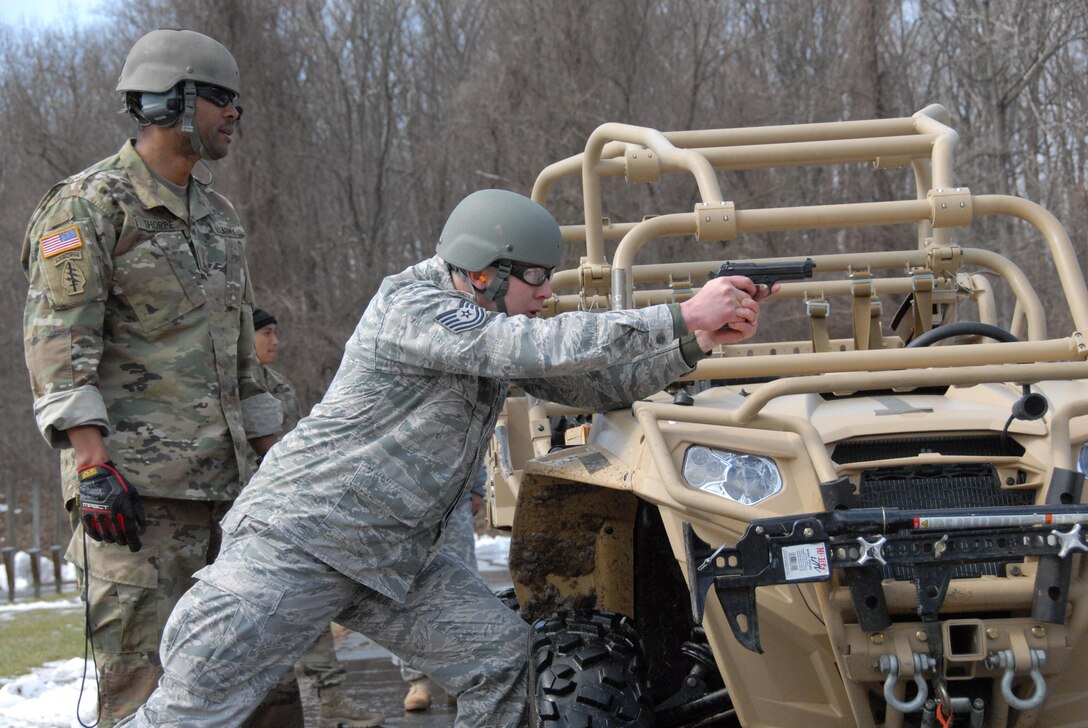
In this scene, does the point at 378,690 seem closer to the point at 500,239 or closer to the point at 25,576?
the point at 500,239

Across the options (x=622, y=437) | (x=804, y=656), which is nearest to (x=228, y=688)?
(x=622, y=437)

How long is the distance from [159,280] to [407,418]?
107cm

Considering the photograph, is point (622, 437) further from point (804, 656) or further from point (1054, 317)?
point (1054, 317)

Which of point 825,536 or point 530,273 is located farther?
point 530,273

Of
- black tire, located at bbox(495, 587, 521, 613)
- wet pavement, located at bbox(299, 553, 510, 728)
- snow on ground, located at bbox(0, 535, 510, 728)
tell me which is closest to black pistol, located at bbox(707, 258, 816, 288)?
black tire, located at bbox(495, 587, 521, 613)

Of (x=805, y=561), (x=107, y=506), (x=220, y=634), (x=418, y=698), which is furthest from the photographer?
(x=418, y=698)

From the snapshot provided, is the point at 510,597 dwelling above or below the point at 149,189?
below

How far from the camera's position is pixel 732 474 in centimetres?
313

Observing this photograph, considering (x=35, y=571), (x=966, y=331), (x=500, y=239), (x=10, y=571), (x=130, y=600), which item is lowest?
(x=35, y=571)

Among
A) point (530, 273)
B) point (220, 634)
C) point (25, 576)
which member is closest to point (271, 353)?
point (530, 273)

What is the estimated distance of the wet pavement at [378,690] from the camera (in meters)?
5.65

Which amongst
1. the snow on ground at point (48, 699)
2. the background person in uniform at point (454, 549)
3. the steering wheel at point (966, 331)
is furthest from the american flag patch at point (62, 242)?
the steering wheel at point (966, 331)

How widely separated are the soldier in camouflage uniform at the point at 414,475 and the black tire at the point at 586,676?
0.10m

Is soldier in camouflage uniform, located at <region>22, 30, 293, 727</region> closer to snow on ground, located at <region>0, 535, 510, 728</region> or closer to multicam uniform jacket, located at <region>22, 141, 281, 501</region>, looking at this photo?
multicam uniform jacket, located at <region>22, 141, 281, 501</region>
